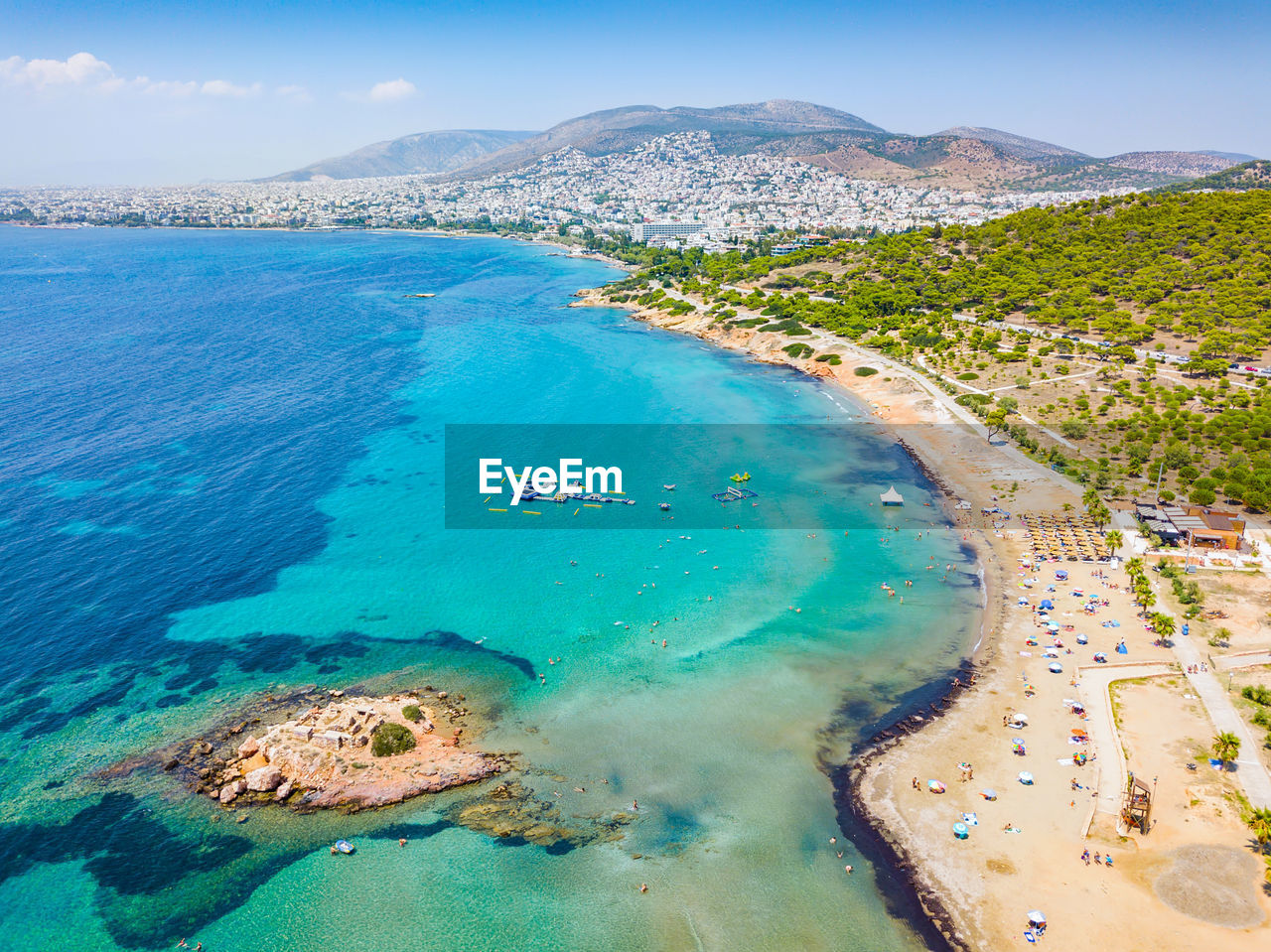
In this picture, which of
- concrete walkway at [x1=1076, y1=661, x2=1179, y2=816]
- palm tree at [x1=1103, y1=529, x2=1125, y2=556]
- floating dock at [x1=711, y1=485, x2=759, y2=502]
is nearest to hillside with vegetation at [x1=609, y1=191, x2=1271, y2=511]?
palm tree at [x1=1103, y1=529, x2=1125, y2=556]

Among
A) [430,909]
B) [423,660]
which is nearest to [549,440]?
[423,660]

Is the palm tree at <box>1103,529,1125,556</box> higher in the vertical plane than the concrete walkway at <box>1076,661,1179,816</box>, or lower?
higher

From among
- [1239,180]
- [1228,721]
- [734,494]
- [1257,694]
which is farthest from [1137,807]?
[1239,180]

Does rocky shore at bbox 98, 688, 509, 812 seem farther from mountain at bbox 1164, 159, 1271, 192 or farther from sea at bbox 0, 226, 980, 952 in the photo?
mountain at bbox 1164, 159, 1271, 192

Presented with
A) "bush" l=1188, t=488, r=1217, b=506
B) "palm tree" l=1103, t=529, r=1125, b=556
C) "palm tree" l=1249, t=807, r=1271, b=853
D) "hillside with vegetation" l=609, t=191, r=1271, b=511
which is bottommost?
"palm tree" l=1249, t=807, r=1271, b=853

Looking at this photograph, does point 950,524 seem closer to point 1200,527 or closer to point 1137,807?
point 1200,527

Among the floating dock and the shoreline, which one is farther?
the floating dock

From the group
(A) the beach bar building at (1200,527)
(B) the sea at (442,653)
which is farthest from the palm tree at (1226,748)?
(A) the beach bar building at (1200,527)
